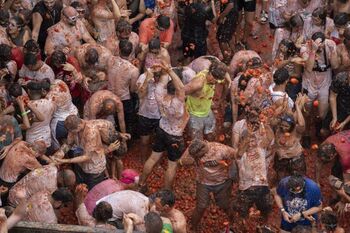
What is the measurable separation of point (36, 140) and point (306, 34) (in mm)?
5038

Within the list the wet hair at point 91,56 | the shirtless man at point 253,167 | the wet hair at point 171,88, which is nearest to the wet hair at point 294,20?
the shirtless man at point 253,167

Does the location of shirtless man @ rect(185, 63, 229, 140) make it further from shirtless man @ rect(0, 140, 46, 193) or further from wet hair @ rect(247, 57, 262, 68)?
shirtless man @ rect(0, 140, 46, 193)

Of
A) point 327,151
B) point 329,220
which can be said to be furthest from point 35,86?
point 329,220

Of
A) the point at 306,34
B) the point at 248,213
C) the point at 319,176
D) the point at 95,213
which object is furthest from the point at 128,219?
the point at 306,34

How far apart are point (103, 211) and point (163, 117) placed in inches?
91.4

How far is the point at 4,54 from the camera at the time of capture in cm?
1178

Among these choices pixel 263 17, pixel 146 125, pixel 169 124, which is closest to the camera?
pixel 169 124

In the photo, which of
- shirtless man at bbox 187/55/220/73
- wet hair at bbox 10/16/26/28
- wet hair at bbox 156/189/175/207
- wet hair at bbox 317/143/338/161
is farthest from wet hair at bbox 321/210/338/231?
wet hair at bbox 10/16/26/28

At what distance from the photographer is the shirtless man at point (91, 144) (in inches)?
418

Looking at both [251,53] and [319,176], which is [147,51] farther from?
[319,176]

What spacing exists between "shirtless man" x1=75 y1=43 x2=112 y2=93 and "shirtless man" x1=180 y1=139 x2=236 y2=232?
6.59ft

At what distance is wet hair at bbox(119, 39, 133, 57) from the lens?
1188cm

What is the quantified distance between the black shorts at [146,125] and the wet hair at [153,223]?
3.12 meters

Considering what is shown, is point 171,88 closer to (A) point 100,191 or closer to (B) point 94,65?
(B) point 94,65
